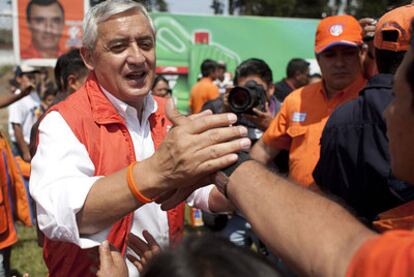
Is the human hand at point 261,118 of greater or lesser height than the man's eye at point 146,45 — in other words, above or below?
below

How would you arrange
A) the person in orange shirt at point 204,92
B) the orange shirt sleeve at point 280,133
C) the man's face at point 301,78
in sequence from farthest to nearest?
1. the person in orange shirt at point 204,92
2. the man's face at point 301,78
3. the orange shirt sleeve at point 280,133

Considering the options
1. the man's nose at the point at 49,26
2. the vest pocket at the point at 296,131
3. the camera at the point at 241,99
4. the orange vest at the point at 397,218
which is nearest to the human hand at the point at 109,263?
the orange vest at the point at 397,218

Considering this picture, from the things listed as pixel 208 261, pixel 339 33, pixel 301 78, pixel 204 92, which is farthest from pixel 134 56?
pixel 204 92

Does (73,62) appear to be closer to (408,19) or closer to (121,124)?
(121,124)

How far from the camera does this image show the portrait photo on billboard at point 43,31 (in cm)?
904

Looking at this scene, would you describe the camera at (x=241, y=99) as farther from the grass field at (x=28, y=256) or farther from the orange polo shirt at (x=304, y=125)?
the grass field at (x=28, y=256)

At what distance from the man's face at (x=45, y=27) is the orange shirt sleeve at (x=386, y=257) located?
8.71 m

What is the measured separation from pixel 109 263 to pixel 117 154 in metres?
0.45

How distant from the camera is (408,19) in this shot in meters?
2.16

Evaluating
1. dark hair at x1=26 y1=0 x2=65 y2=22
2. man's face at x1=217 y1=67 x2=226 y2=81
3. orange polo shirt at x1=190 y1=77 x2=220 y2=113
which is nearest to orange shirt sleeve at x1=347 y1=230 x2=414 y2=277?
orange polo shirt at x1=190 y1=77 x2=220 y2=113

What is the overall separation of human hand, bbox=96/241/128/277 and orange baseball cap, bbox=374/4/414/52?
1355mm

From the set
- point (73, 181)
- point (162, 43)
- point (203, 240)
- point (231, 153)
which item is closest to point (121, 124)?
point (73, 181)

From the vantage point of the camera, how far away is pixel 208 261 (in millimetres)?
862

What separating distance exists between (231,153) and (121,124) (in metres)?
0.62
